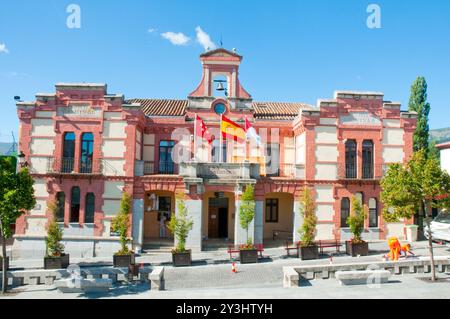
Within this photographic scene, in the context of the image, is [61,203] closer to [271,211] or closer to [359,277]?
[271,211]

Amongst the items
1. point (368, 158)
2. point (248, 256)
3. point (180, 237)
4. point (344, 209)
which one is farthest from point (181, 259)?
point (368, 158)

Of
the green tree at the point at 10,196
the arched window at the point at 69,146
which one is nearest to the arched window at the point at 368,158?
the arched window at the point at 69,146

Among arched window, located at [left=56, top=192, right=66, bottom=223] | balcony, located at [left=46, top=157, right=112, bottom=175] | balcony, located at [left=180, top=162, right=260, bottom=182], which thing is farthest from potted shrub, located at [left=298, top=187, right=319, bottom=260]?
arched window, located at [left=56, top=192, right=66, bottom=223]

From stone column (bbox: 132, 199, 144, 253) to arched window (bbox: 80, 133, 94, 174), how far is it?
405 centimetres

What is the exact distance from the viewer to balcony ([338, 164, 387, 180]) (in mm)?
24352

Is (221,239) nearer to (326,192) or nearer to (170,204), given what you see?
(170,204)

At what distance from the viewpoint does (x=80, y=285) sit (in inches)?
569

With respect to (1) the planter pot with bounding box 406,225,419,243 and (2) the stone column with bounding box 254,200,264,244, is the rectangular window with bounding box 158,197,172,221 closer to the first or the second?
(2) the stone column with bounding box 254,200,264,244

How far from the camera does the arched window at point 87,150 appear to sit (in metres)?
24.0

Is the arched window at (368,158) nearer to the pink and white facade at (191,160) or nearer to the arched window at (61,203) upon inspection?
the pink and white facade at (191,160)

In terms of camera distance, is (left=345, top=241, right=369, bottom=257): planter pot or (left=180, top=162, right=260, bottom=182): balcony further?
(left=180, top=162, right=260, bottom=182): balcony

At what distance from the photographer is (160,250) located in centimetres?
2338

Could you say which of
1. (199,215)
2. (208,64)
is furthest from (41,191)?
(208,64)

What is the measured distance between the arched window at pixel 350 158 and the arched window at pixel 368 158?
705 millimetres
